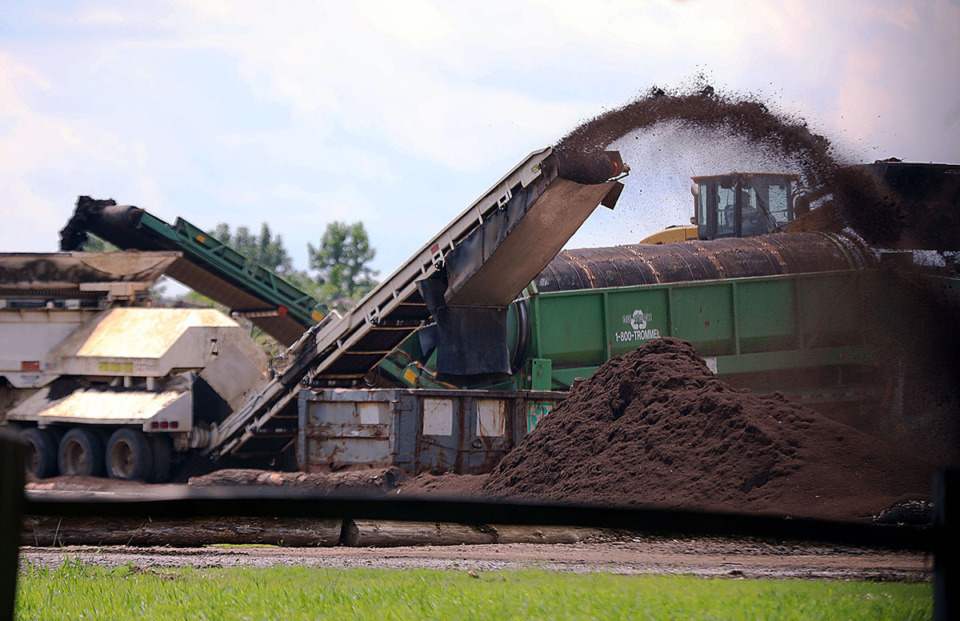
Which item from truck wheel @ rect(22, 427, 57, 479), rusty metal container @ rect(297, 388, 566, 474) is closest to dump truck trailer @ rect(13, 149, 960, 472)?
rusty metal container @ rect(297, 388, 566, 474)

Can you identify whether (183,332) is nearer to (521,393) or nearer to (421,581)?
(521,393)

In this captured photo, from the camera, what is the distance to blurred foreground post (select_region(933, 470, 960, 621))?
8.88 ft

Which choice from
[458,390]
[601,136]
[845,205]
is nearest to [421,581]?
[458,390]

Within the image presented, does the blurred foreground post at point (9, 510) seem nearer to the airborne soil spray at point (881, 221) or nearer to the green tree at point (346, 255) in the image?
the airborne soil spray at point (881, 221)

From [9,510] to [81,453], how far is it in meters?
12.8

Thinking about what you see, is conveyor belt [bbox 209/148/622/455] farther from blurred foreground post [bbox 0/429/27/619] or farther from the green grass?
blurred foreground post [bbox 0/429/27/619]

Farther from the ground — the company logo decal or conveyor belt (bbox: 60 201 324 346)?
conveyor belt (bbox: 60 201 324 346)

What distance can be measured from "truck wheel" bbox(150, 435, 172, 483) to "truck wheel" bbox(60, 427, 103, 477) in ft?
3.10

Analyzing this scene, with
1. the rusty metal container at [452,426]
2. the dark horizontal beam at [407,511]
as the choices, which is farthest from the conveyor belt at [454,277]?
the dark horizontal beam at [407,511]

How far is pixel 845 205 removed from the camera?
12.9 meters

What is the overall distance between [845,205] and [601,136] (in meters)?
3.89

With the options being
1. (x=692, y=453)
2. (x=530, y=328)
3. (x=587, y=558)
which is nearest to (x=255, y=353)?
(x=530, y=328)

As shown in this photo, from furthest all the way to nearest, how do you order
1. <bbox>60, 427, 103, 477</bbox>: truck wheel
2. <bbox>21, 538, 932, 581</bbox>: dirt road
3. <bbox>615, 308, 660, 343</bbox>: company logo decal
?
1. <bbox>615, 308, 660, 343</bbox>: company logo decal
2. <bbox>60, 427, 103, 477</bbox>: truck wheel
3. <bbox>21, 538, 932, 581</bbox>: dirt road

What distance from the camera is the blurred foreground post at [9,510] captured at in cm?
254
